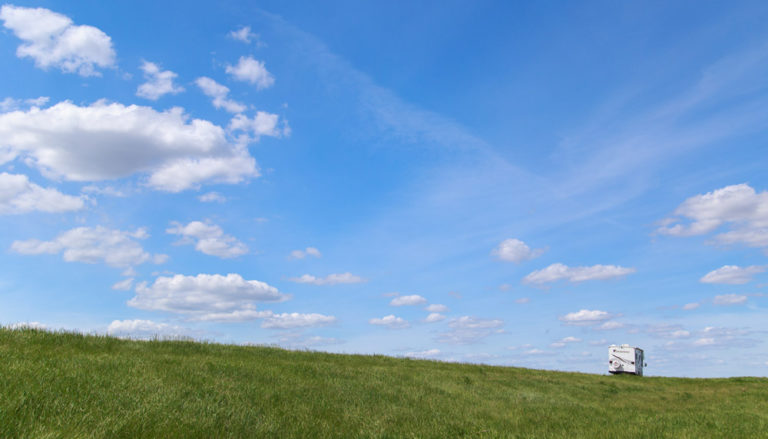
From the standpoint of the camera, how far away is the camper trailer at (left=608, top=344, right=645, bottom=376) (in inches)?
1710

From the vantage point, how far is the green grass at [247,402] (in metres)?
8.04

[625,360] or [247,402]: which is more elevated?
[625,360]

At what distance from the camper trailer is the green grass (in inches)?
1154

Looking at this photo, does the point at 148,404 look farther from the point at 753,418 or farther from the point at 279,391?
the point at 753,418

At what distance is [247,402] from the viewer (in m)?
10.9

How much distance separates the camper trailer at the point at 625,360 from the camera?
4344 cm

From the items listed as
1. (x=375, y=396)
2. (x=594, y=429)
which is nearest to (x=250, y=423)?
(x=375, y=396)

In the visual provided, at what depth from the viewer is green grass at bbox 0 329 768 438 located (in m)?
8.04

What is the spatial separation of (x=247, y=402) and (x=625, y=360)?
142 feet

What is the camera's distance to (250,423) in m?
9.45

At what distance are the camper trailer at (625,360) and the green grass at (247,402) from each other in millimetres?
29322

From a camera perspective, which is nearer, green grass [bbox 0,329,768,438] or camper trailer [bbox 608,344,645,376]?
green grass [bbox 0,329,768,438]

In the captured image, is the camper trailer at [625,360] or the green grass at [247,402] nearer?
the green grass at [247,402]

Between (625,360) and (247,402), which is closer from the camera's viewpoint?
(247,402)
